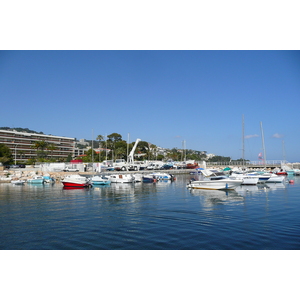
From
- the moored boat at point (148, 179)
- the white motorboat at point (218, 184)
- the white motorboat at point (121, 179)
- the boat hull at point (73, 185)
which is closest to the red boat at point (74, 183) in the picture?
the boat hull at point (73, 185)

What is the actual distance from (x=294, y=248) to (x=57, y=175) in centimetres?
5383

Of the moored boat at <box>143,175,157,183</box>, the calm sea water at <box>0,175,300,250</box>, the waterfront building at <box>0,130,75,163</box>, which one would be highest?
the waterfront building at <box>0,130,75,163</box>

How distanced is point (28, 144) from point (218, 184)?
345ft

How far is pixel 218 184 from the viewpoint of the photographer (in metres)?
35.2

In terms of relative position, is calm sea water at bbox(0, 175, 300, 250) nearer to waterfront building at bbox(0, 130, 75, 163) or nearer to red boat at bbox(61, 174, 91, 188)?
red boat at bbox(61, 174, 91, 188)

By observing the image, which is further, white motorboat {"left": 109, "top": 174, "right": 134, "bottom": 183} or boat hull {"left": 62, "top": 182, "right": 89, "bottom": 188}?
white motorboat {"left": 109, "top": 174, "right": 134, "bottom": 183}

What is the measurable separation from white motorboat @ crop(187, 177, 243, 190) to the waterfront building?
8179 cm

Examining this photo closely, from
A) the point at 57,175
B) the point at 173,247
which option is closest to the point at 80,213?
the point at 173,247

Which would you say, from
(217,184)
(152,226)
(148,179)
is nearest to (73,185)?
(148,179)

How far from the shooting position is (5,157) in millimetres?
78000

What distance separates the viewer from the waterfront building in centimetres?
11131

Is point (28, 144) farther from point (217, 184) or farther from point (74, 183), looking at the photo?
point (217, 184)

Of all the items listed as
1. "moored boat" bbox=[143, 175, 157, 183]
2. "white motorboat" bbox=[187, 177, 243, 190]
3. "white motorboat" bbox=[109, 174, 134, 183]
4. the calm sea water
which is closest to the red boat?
"white motorboat" bbox=[109, 174, 134, 183]
